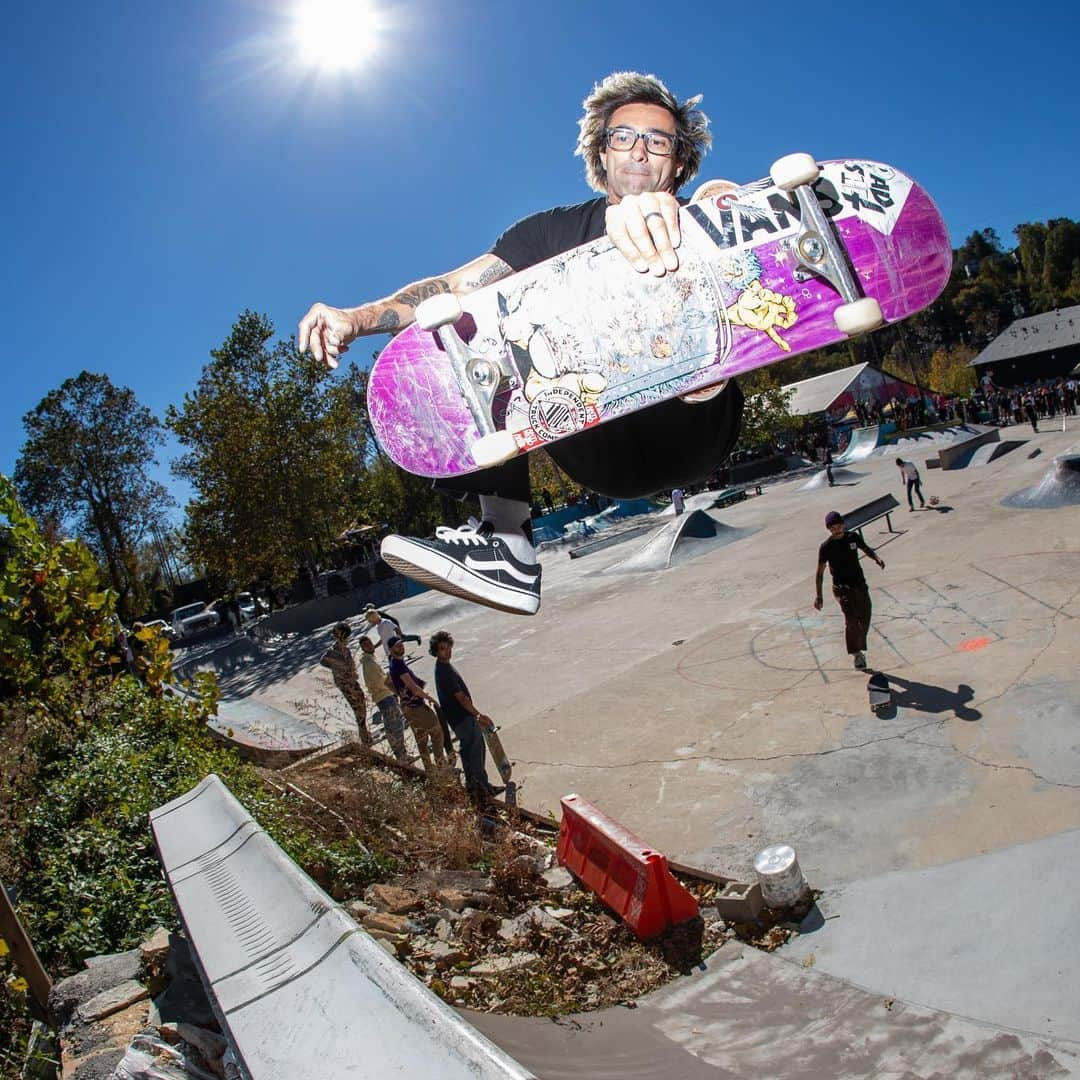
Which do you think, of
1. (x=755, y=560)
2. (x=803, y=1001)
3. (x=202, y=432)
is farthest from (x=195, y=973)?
(x=755, y=560)

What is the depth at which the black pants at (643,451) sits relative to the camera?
2916 mm

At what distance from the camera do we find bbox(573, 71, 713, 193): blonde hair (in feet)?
9.35

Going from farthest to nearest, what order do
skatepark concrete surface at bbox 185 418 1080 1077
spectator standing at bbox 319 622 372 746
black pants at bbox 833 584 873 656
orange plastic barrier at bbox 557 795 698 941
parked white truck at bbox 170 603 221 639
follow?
1. parked white truck at bbox 170 603 221 639
2. spectator standing at bbox 319 622 372 746
3. black pants at bbox 833 584 873 656
4. orange plastic barrier at bbox 557 795 698 941
5. skatepark concrete surface at bbox 185 418 1080 1077

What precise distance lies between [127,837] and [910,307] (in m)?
5.48

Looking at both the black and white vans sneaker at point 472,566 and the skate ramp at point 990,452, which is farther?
the skate ramp at point 990,452

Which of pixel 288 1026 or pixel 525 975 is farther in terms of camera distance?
pixel 525 975

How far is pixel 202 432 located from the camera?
13172mm

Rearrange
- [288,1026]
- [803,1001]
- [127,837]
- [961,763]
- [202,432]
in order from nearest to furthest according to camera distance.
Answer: [288,1026] → [803,1001] → [127,837] → [961,763] → [202,432]

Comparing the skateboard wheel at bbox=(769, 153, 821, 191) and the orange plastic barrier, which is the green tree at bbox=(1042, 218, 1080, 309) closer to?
the orange plastic barrier

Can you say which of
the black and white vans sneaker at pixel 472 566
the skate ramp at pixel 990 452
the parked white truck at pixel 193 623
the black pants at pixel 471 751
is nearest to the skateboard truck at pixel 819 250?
the black and white vans sneaker at pixel 472 566

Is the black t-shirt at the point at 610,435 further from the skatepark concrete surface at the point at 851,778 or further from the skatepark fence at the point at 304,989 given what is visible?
the skatepark concrete surface at the point at 851,778

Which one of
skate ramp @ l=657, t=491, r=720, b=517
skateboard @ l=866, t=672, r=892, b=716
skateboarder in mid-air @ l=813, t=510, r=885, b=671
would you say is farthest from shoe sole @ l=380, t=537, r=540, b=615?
skate ramp @ l=657, t=491, r=720, b=517

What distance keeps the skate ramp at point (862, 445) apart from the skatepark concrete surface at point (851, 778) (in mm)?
18551

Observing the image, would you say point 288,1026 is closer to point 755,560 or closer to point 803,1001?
point 803,1001
